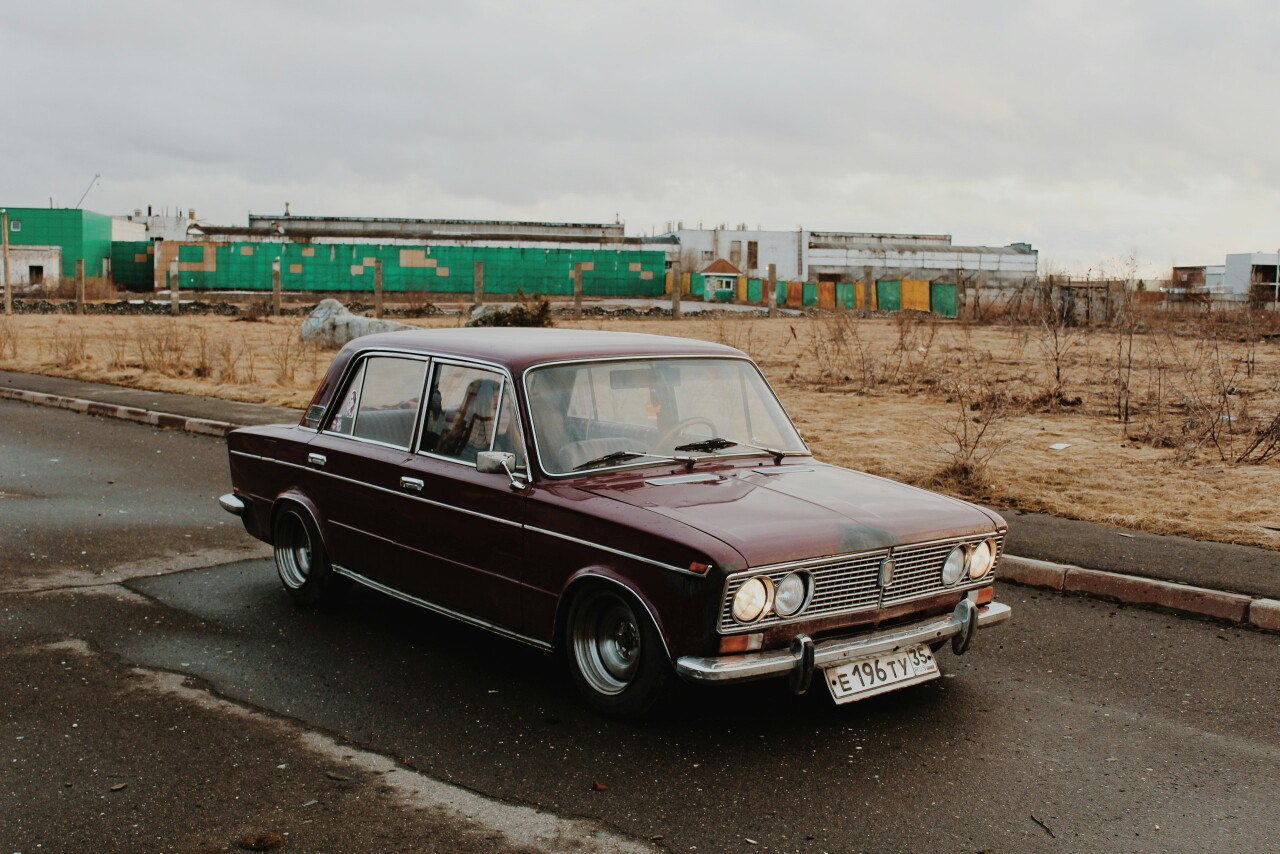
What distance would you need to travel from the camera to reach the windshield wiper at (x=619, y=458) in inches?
203

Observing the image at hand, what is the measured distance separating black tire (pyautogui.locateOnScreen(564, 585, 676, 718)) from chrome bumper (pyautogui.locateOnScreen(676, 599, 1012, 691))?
8.4 inches

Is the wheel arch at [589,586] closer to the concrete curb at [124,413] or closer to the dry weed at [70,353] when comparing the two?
the concrete curb at [124,413]

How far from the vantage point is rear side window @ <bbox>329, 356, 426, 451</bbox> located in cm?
595

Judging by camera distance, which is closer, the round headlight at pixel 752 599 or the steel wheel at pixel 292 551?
the round headlight at pixel 752 599

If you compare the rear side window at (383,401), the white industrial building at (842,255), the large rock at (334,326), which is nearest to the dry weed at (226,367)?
the large rock at (334,326)

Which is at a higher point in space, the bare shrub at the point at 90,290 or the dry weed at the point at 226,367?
the bare shrub at the point at 90,290

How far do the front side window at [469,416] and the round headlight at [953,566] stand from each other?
1843mm

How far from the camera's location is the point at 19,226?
72.0 metres

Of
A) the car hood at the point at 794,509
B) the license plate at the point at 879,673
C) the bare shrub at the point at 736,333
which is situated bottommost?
the license plate at the point at 879,673

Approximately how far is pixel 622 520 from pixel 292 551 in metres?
2.79

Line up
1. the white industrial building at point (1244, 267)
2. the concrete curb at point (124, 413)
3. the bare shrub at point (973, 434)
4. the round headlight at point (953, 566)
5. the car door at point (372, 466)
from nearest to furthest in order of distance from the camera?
the round headlight at point (953, 566)
the car door at point (372, 466)
the bare shrub at point (973, 434)
the concrete curb at point (124, 413)
the white industrial building at point (1244, 267)

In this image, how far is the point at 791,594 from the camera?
446cm

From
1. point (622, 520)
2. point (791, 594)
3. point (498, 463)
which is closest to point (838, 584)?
point (791, 594)

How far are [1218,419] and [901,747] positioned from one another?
8.92 metres
